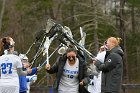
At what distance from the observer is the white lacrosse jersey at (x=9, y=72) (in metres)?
9.19

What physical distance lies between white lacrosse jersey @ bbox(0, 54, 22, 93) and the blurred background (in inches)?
617

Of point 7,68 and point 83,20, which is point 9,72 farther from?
point 83,20

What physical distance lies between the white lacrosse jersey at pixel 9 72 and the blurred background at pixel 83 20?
15.7 m

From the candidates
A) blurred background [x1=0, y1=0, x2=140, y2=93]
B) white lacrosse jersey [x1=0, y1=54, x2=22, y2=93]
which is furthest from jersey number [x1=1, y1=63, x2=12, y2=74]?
blurred background [x1=0, y1=0, x2=140, y2=93]

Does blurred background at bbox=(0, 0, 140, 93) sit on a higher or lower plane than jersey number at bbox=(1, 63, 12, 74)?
higher

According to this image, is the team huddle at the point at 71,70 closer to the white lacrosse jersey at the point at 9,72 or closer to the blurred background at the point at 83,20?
the white lacrosse jersey at the point at 9,72

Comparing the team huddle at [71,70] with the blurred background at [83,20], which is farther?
the blurred background at [83,20]

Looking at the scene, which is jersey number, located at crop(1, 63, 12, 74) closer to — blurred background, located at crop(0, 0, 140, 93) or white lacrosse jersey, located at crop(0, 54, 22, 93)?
white lacrosse jersey, located at crop(0, 54, 22, 93)

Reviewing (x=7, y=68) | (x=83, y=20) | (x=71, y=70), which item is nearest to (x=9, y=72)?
(x=7, y=68)

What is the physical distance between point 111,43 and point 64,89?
1.25 m

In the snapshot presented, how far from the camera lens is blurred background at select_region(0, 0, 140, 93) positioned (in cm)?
2561

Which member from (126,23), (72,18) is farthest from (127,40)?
(72,18)

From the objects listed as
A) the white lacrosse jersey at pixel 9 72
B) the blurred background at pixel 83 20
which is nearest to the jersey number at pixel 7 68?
the white lacrosse jersey at pixel 9 72

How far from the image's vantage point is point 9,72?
30.2ft
